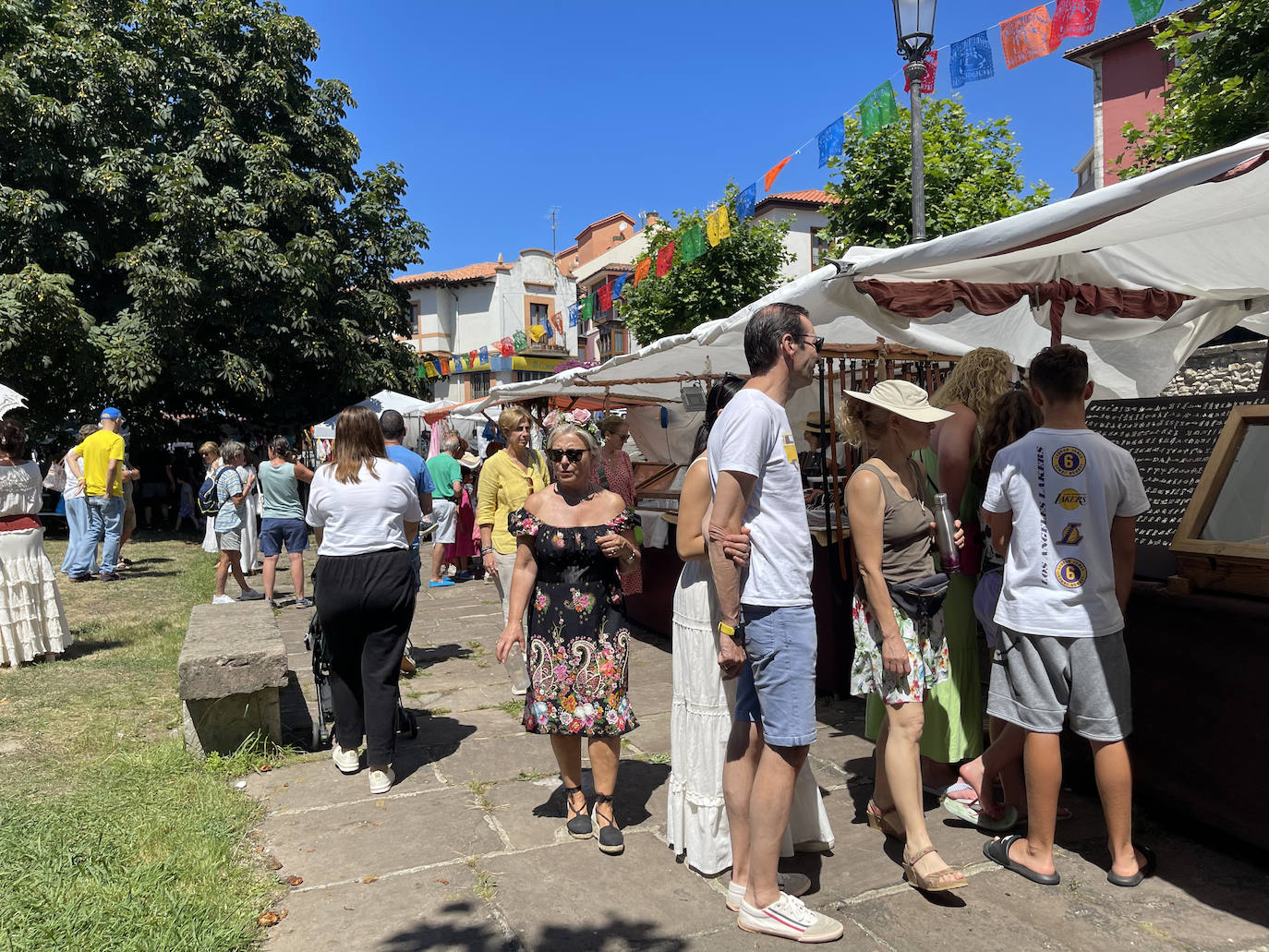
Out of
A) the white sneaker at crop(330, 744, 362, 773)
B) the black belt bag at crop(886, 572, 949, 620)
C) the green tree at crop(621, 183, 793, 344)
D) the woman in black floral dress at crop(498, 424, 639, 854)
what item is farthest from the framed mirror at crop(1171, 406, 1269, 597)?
the green tree at crop(621, 183, 793, 344)

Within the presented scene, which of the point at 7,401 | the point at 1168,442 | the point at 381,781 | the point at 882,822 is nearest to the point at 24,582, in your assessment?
the point at 7,401

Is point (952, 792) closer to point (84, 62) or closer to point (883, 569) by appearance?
point (883, 569)

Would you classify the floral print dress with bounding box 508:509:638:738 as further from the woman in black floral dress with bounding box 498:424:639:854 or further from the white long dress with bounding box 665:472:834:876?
the white long dress with bounding box 665:472:834:876

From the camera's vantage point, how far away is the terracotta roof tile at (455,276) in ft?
167

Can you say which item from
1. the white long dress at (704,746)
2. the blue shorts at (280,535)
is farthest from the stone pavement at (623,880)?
the blue shorts at (280,535)

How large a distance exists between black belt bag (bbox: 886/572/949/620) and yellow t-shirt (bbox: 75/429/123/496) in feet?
32.0

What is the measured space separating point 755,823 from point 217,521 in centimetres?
728

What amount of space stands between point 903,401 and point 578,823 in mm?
2005

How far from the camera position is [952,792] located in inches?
141

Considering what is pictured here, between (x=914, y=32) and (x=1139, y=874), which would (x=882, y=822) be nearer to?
(x=1139, y=874)

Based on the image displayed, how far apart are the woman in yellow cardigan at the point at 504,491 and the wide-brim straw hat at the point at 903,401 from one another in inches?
104

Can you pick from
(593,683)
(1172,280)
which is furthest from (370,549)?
(1172,280)

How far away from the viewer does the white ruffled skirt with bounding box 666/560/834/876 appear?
3088 millimetres

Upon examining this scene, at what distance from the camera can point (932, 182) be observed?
1762 cm
